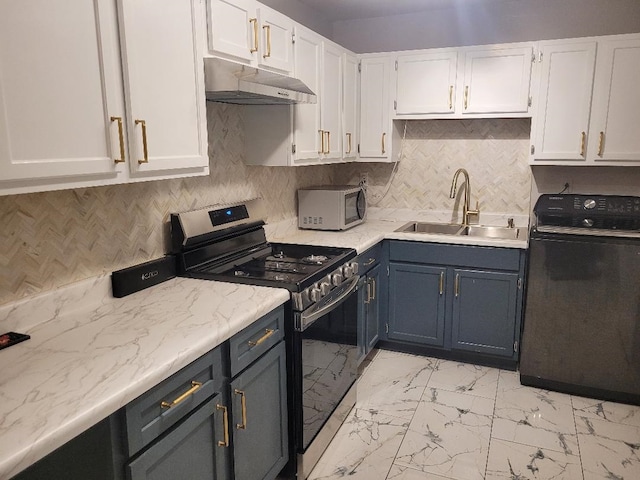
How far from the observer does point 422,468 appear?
2336 millimetres

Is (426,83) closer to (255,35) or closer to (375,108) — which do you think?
(375,108)

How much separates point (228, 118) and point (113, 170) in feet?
4.13

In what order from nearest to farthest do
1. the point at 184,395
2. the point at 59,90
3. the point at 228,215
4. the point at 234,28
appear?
the point at 59,90, the point at 184,395, the point at 234,28, the point at 228,215

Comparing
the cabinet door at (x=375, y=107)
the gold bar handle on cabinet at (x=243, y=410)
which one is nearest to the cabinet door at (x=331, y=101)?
the cabinet door at (x=375, y=107)

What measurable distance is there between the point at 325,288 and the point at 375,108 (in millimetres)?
1840

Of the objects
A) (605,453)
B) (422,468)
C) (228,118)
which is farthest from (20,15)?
(605,453)

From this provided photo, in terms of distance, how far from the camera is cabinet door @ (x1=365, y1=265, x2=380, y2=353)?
10.7ft

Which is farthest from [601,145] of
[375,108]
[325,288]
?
[325,288]

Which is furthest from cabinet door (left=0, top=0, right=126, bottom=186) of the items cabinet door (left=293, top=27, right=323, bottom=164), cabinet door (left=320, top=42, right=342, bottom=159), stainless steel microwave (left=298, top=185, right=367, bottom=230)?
stainless steel microwave (left=298, top=185, right=367, bottom=230)

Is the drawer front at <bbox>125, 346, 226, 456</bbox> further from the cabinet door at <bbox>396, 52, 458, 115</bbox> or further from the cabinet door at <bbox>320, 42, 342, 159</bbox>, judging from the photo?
the cabinet door at <bbox>396, 52, 458, 115</bbox>

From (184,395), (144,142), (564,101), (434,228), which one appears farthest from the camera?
(434,228)

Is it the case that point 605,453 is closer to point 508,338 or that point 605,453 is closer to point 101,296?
point 508,338

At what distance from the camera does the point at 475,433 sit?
261 cm

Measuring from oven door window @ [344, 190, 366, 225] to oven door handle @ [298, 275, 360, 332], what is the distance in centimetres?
78
